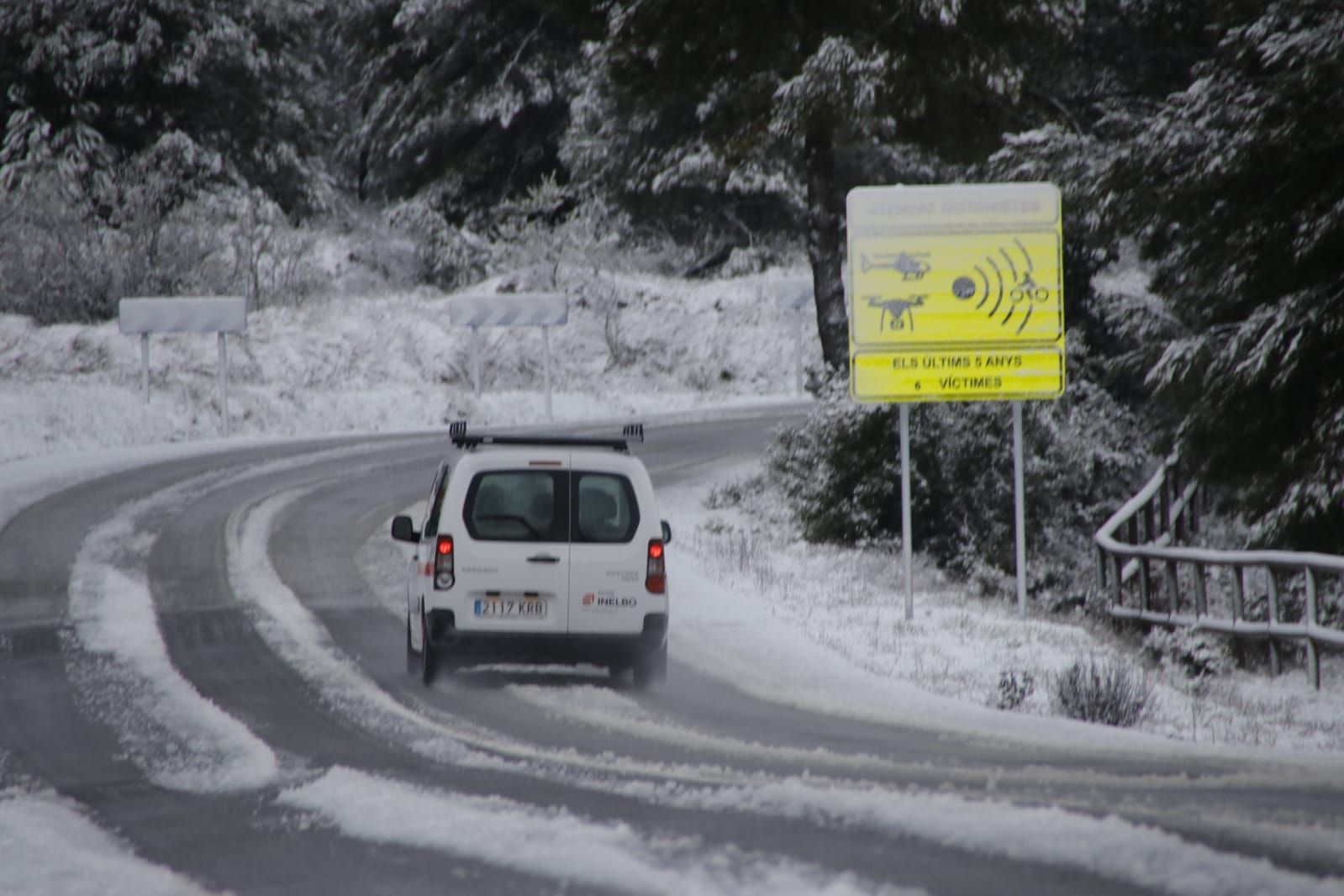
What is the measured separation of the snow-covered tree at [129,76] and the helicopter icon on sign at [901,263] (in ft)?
107

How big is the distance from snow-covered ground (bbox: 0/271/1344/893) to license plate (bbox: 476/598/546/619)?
26.8 inches

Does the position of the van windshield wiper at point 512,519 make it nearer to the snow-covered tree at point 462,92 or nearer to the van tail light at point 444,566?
the van tail light at point 444,566

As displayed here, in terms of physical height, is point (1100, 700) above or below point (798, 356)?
below

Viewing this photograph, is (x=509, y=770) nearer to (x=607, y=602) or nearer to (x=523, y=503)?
(x=607, y=602)

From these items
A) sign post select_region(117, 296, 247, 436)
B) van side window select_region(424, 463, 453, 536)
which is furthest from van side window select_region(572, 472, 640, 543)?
sign post select_region(117, 296, 247, 436)

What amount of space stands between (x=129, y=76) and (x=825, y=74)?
29062 millimetres

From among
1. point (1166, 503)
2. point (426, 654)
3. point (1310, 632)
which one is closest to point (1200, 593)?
point (1310, 632)

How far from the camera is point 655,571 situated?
11.4 m

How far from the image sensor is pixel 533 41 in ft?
154

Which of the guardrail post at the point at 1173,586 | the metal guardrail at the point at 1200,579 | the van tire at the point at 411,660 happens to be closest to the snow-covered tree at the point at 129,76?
the metal guardrail at the point at 1200,579

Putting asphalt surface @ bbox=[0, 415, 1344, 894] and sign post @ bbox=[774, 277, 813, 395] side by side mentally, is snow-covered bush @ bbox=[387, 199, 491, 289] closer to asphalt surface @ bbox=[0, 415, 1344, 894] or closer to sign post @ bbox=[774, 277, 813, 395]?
sign post @ bbox=[774, 277, 813, 395]

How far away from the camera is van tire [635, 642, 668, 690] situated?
37.8 feet

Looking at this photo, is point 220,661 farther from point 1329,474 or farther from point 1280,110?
point 1280,110

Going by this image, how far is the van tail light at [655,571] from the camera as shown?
11398 millimetres
